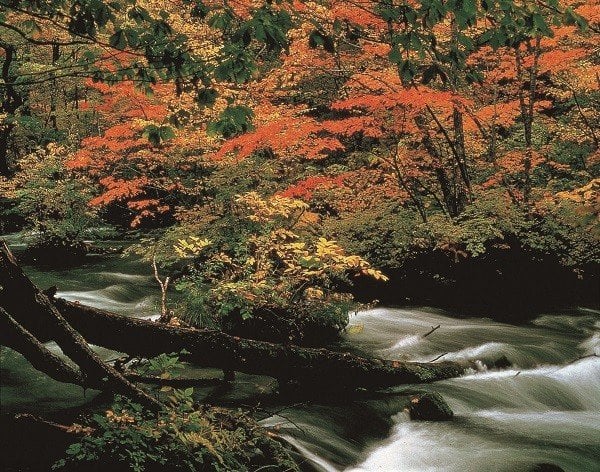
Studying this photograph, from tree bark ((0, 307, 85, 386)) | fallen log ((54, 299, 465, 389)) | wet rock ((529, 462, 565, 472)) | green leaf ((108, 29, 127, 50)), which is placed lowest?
wet rock ((529, 462, 565, 472))

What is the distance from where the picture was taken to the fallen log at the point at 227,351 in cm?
501

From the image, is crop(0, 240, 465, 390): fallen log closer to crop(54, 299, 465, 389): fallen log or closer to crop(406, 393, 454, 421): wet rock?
crop(54, 299, 465, 389): fallen log

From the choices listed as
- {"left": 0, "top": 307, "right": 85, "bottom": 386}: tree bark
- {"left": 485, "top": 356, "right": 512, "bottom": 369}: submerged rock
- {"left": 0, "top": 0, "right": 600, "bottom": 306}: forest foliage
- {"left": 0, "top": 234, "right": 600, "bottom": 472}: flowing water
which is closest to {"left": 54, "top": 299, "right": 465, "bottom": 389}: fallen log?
{"left": 0, "top": 234, "right": 600, "bottom": 472}: flowing water

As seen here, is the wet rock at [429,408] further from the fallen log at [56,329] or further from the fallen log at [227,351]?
the fallen log at [56,329]

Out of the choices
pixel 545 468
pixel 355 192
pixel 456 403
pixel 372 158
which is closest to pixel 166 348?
pixel 545 468

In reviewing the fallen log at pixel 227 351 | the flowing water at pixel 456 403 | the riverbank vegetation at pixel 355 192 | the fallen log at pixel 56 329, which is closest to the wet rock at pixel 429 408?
the flowing water at pixel 456 403

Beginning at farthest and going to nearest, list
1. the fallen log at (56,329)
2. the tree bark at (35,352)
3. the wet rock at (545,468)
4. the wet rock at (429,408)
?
1. the wet rock at (429,408)
2. the wet rock at (545,468)
3. the fallen log at (56,329)
4. the tree bark at (35,352)

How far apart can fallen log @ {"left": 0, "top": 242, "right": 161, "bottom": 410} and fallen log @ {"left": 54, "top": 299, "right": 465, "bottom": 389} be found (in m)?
0.89

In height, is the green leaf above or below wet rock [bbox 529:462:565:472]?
above

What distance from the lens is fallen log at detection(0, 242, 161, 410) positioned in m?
3.75

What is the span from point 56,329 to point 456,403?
508 centimetres

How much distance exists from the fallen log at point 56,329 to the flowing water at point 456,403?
182 cm

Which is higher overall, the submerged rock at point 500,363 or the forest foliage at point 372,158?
the forest foliage at point 372,158

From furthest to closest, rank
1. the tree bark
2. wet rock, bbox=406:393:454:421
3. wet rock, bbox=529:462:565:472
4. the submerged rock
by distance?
the submerged rock < wet rock, bbox=406:393:454:421 < wet rock, bbox=529:462:565:472 < the tree bark
